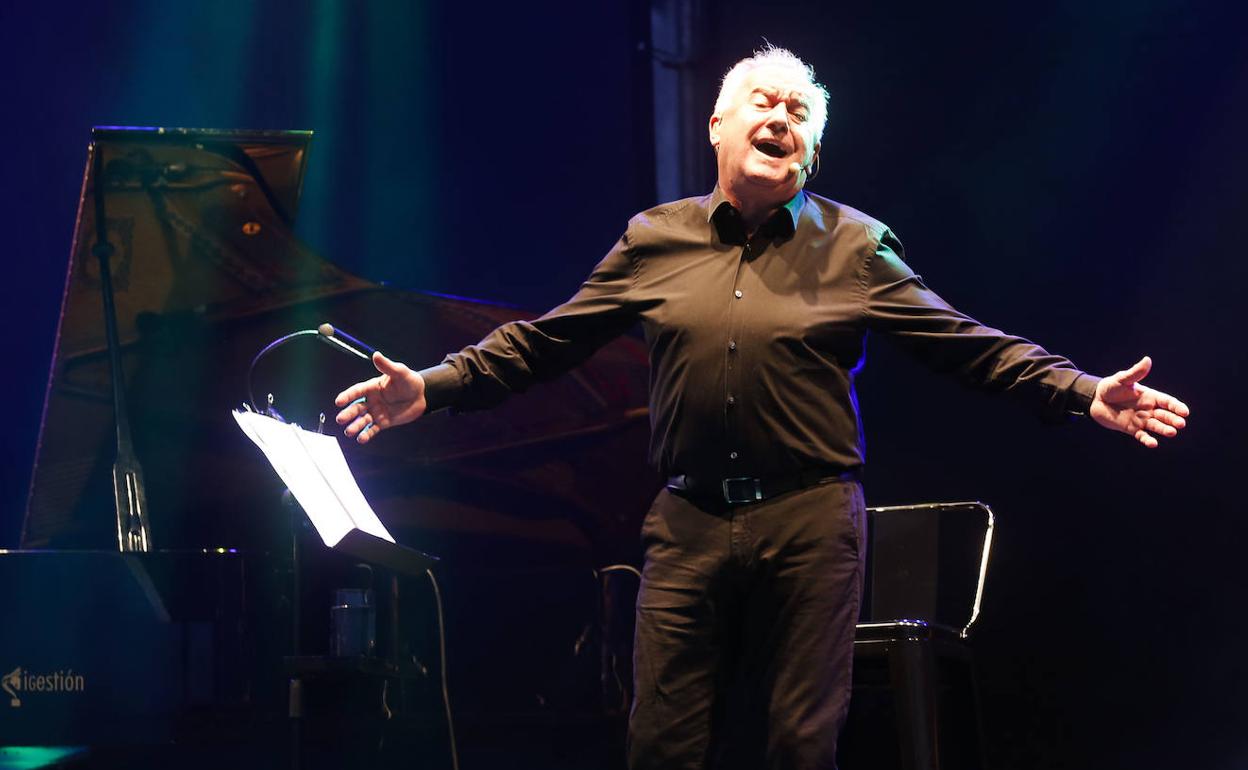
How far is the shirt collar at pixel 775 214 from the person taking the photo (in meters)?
2.29

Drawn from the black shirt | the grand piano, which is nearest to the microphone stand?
the grand piano

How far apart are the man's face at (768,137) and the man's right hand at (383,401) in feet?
2.23

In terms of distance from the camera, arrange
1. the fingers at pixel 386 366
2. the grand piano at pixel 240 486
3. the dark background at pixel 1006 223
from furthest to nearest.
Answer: the dark background at pixel 1006 223 < the grand piano at pixel 240 486 < the fingers at pixel 386 366

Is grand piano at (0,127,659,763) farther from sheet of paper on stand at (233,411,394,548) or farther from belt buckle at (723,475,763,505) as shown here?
belt buckle at (723,475,763,505)

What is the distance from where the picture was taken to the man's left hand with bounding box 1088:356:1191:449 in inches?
81.7

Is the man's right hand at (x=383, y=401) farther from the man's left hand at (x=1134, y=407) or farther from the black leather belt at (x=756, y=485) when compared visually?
the man's left hand at (x=1134, y=407)

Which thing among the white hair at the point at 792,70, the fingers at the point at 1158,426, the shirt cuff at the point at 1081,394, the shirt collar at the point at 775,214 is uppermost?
the white hair at the point at 792,70

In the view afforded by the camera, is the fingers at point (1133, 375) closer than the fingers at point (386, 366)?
Yes

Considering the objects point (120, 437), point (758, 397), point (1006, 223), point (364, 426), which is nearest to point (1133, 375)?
point (758, 397)

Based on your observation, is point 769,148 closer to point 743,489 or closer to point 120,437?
point 743,489

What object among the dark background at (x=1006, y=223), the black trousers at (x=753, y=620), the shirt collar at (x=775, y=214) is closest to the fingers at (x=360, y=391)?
the black trousers at (x=753, y=620)

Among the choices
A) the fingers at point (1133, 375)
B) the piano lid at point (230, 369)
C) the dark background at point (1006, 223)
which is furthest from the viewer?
the dark background at point (1006, 223)

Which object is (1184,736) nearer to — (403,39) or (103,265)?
(103,265)

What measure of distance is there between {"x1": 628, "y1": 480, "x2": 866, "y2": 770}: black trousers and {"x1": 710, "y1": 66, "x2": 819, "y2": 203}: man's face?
1.84 ft
